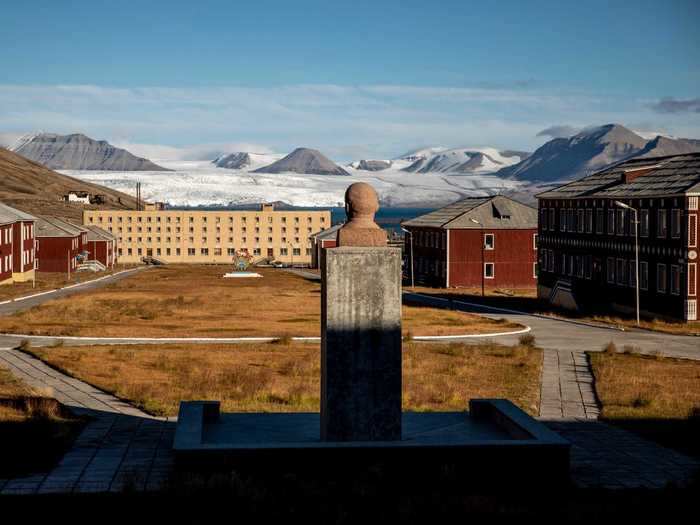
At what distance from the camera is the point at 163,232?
7333 inches

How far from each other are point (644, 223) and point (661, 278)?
3228 mm

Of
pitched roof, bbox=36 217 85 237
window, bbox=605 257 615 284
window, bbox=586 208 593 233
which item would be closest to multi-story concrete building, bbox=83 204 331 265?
pitched roof, bbox=36 217 85 237

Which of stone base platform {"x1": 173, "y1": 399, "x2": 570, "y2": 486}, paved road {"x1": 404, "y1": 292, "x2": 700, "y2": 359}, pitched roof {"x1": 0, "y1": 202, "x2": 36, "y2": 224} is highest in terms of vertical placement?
pitched roof {"x1": 0, "y1": 202, "x2": 36, "y2": 224}

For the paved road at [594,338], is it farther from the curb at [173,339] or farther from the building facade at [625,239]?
the building facade at [625,239]

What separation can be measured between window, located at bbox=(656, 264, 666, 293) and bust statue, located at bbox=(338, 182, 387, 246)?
38237mm

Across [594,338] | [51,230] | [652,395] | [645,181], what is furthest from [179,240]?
[652,395]

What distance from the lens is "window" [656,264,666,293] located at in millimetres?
51312

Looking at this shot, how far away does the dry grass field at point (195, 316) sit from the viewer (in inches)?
1801

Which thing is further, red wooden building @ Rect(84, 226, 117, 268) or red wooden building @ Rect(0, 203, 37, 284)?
red wooden building @ Rect(84, 226, 117, 268)

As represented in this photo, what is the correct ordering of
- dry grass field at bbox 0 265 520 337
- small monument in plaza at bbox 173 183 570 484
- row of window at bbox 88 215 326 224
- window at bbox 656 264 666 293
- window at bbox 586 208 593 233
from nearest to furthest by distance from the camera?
small monument in plaza at bbox 173 183 570 484 → dry grass field at bbox 0 265 520 337 → window at bbox 656 264 666 293 → window at bbox 586 208 593 233 → row of window at bbox 88 215 326 224

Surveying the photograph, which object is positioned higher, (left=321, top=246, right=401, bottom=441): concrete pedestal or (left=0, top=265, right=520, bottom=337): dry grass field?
(left=321, top=246, right=401, bottom=441): concrete pedestal

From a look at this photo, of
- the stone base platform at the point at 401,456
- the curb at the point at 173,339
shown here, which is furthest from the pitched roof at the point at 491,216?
the stone base platform at the point at 401,456

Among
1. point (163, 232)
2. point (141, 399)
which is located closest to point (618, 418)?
point (141, 399)

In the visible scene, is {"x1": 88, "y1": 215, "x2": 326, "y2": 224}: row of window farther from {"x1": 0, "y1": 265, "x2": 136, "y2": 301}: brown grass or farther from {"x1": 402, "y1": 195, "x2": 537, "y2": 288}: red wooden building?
{"x1": 402, "y1": 195, "x2": 537, "y2": 288}: red wooden building
